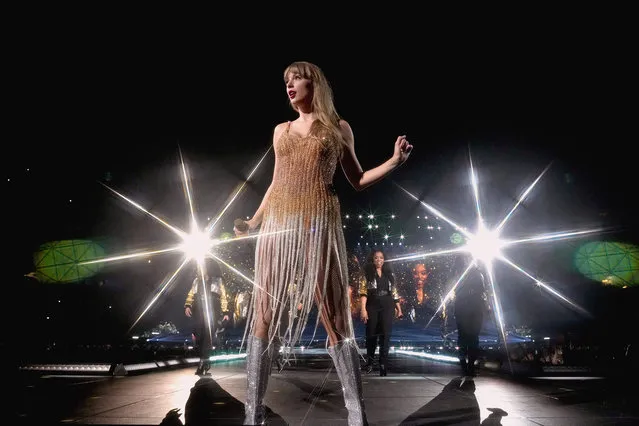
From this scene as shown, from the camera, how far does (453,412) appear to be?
8.82 ft

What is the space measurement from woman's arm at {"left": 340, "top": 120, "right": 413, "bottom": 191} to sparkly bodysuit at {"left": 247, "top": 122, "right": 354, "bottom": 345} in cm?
18

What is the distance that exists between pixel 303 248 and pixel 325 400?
5.97ft

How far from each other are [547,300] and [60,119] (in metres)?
15.6

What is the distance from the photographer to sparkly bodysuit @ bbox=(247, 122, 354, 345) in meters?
1.94

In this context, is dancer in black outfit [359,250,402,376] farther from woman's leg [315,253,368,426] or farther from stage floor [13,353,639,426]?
woman's leg [315,253,368,426]

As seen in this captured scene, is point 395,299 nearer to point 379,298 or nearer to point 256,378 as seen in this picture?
point 379,298

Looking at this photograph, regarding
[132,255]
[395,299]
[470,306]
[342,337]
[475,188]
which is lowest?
[342,337]

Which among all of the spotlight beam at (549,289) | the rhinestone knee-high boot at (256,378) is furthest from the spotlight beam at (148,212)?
the spotlight beam at (549,289)

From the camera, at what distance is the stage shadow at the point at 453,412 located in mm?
2340

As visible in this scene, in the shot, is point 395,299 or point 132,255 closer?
point 395,299

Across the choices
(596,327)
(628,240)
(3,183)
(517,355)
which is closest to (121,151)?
(3,183)

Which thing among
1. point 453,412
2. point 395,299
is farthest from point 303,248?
point 395,299

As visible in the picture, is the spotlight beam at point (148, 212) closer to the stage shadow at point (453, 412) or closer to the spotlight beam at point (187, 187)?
the spotlight beam at point (187, 187)

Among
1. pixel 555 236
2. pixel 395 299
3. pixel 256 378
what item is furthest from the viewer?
pixel 555 236
